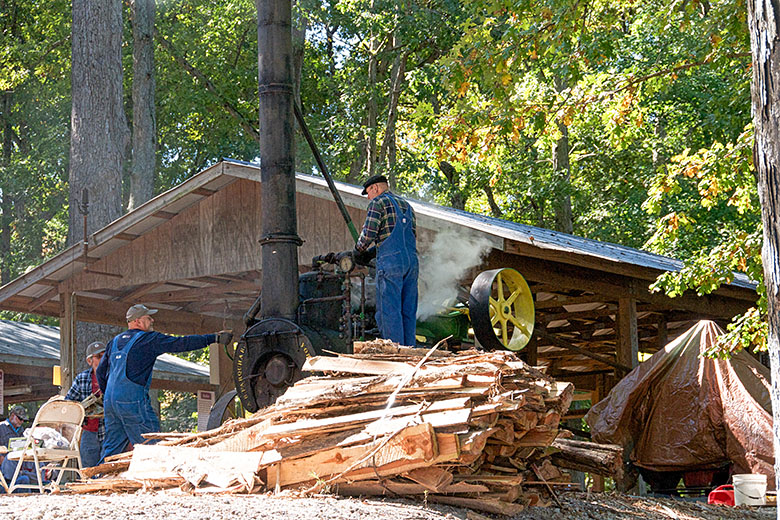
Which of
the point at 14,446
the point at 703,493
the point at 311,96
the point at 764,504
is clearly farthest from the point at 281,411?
the point at 311,96

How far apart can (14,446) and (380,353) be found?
4157 mm

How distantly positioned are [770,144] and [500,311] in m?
4.92

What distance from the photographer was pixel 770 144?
4.48m

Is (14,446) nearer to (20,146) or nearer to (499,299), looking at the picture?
(499,299)

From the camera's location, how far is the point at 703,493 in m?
11.0

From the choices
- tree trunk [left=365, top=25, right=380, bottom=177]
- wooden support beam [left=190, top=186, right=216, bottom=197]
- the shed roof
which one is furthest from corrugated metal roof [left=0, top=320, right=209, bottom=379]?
tree trunk [left=365, top=25, right=380, bottom=177]

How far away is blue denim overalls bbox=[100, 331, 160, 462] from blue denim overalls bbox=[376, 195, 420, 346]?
8.32 ft

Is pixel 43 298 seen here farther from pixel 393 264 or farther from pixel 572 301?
pixel 393 264

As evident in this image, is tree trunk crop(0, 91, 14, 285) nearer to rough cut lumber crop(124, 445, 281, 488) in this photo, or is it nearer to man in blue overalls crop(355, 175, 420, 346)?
man in blue overalls crop(355, 175, 420, 346)

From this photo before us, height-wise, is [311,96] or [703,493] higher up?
[311,96]

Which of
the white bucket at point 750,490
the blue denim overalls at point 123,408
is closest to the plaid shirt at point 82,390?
the blue denim overalls at point 123,408

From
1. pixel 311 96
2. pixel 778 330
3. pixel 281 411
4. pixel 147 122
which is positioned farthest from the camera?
pixel 311 96

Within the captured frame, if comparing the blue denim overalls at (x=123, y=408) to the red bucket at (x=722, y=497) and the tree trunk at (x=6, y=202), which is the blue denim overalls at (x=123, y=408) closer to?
the red bucket at (x=722, y=497)

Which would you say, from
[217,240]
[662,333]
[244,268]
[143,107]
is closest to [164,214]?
[217,240]
